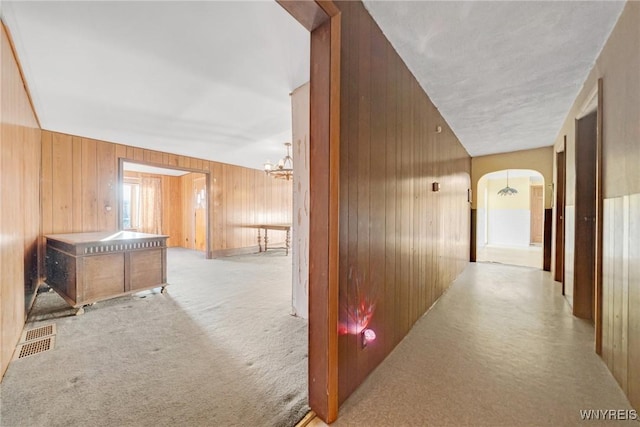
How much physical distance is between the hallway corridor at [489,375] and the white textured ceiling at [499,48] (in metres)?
2.41

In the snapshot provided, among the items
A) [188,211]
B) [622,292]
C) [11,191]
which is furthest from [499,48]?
[188,211]

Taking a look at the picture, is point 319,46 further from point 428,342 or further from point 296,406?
point 428,342

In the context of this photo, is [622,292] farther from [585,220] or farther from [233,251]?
[233,251]

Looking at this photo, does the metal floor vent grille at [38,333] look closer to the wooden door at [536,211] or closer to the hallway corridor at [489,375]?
the hallway corridor at [489,375]

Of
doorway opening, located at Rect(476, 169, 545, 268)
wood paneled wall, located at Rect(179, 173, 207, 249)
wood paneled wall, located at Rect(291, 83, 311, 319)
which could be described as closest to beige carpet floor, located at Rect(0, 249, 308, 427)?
wood paneled wall, located at Rect(291, 83, 311, 319)

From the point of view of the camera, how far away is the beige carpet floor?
4.58 ft

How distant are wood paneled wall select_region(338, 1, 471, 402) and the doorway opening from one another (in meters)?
7.11

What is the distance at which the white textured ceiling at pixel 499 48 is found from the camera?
1.64m

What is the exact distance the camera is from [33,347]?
2.08 metres

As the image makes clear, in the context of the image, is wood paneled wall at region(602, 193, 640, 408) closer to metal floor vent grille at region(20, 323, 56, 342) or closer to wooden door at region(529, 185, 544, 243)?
metal floor vent grille at region(20, 323, 56, 342)

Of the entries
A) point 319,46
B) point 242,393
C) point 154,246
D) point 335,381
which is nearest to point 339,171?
point 319,46

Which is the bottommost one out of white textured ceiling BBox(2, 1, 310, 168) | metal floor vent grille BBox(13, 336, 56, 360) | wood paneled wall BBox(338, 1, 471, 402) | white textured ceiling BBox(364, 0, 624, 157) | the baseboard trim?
metal floor vent grille BBox(13, 336, 56, 360)
